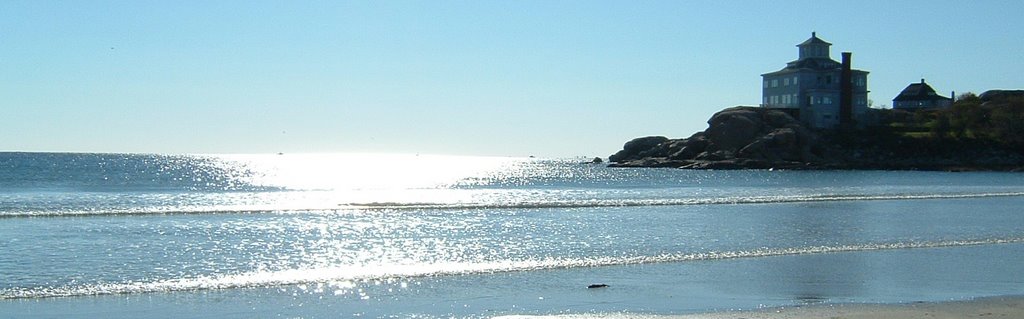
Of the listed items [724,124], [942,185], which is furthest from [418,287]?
[724,124]

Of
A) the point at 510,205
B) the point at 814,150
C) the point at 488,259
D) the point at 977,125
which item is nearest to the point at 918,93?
the point at 977,125

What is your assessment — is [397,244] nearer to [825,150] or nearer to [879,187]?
[879,187]

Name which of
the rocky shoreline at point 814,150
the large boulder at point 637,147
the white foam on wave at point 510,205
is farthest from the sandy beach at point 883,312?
the large boulder at point 637,147

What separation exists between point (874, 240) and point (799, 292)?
472 inches

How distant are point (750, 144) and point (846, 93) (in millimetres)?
14487

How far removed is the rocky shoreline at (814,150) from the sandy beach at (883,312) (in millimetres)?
89801

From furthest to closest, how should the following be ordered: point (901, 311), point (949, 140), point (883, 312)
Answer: point (949, 140) → point (901, 311) → point (883, 312)

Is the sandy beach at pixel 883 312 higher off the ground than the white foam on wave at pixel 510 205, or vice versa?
the white foam on wave at pixel 510 205

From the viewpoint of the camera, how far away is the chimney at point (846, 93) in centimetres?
11225

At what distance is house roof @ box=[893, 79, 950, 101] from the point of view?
13538cm

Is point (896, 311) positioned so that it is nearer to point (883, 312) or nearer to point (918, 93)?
point (883, 312)

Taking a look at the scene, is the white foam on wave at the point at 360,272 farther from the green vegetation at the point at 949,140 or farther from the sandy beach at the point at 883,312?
the green vegetation at the point at 949,140

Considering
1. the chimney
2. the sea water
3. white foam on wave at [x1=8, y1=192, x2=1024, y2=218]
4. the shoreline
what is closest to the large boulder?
the chimney

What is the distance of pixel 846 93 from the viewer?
113 m
